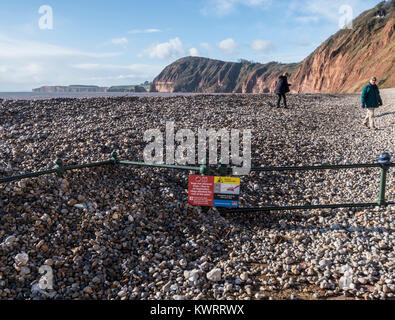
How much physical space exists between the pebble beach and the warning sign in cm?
27

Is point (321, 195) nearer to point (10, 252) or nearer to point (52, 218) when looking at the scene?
point (52, 218)

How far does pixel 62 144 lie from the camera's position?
805 centimetres

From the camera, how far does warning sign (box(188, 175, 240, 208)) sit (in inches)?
225

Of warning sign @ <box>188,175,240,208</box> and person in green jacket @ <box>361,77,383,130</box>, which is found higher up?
Result: person in green jacket @ <box>361,77,383,130</box>

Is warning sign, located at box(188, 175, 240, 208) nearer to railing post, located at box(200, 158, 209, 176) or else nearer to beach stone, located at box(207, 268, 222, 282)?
railing post, located at box(200, 158, 209, 176)

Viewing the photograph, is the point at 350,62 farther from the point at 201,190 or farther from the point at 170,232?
the point at 170,232

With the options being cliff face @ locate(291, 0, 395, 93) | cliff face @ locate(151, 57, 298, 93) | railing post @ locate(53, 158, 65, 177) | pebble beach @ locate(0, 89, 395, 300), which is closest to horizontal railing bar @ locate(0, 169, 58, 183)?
railing post @ locate(53, 158, 65, 177)

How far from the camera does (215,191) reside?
19.0 feet

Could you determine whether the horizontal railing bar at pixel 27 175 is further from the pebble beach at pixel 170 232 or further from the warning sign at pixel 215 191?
the warning sign at pixel 215 191

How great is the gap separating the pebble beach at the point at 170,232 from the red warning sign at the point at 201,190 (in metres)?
0.21

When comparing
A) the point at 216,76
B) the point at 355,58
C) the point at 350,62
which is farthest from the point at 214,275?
the point at 216,76

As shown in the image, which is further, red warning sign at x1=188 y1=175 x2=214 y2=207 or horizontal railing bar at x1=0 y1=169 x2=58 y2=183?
red warning sign at x1=188 y1=175 x2=214 y2=207

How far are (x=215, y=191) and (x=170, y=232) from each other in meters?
1.16
